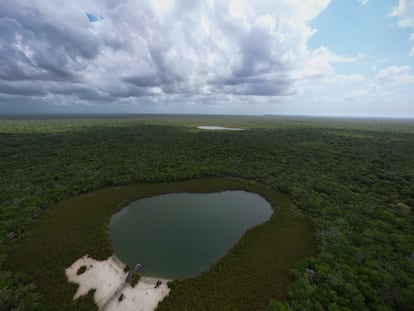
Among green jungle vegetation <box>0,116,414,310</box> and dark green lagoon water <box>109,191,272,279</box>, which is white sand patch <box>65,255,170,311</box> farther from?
dark green lagoon water <box>109,191,272,279</box>

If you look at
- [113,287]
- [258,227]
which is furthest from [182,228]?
[258,227]

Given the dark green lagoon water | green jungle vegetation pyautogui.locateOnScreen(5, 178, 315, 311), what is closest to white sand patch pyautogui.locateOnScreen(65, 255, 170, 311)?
green jungle vegetation pyautogui.locateOnScreen(5, 178, 315, 311)

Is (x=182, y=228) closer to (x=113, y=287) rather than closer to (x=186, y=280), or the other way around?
(x=186, y=280)

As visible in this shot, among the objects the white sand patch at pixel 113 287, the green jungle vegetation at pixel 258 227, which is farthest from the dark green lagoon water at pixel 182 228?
the green jungle vegetation at pixel 258 227

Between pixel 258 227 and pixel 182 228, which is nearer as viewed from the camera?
pixel 182 228

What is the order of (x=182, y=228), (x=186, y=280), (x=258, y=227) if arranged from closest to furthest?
1. (x=186, y=280)
2. (x=182, y=228)
3. (x=258, y=227)

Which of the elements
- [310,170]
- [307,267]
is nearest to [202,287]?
[307,267]

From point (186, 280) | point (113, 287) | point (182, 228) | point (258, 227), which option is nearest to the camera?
point (113, 287)
